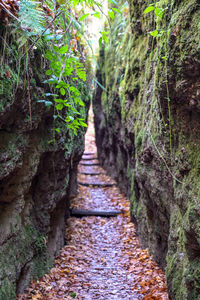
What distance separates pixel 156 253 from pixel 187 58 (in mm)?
3485

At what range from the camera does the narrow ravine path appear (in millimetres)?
4141

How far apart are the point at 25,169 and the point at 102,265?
265cm

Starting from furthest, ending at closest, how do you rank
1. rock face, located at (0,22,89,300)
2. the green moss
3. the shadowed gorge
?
the green moss
rock face, located at (0,22,89,300)
the shadowed gorge

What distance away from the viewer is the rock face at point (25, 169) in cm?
294

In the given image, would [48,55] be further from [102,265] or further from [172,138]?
[102,265]

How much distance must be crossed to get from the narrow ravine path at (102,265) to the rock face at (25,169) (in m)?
0.33

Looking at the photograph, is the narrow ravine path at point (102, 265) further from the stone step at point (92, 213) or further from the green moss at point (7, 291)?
the green moss at point (7, 291)

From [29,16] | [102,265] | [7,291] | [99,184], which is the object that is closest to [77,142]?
[102,265]

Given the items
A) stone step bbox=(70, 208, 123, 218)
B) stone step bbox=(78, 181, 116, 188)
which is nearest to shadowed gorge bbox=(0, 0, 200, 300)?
stone step bbox=(70, 208, 123, 218)

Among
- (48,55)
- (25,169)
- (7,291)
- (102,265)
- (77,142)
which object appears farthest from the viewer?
(77,142)

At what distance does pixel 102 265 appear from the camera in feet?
17.3

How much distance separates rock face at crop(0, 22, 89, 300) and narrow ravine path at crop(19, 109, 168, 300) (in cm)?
33

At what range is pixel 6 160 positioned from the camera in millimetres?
3016

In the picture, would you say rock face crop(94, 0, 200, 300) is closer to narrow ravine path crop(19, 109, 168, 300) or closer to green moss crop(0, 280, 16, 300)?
narrow ravine path crop(19, 109, 168, 300)
